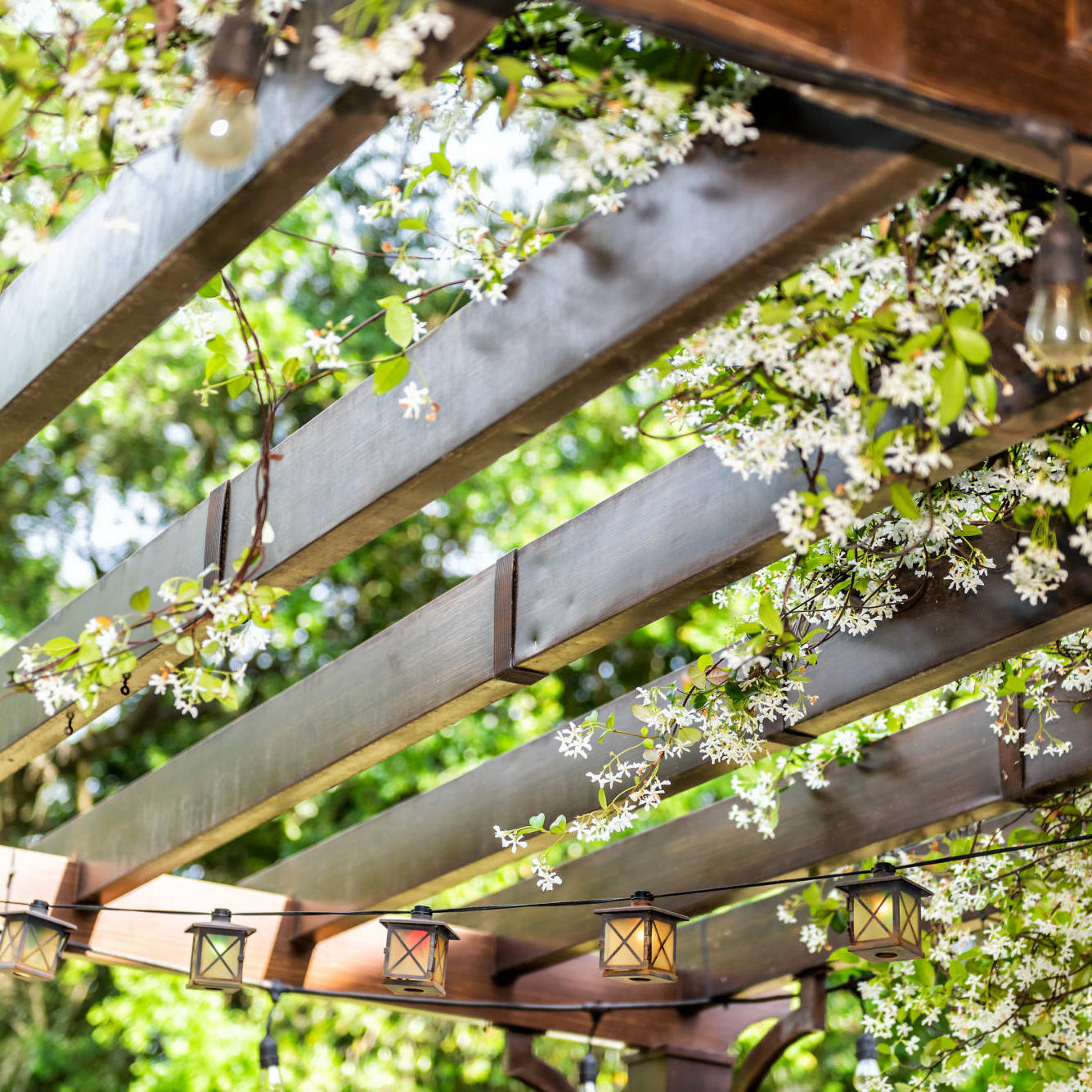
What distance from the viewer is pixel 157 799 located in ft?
11.1

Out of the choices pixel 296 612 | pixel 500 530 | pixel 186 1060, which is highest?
pixel 500 530

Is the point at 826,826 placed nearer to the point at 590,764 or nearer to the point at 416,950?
the point at 590,764

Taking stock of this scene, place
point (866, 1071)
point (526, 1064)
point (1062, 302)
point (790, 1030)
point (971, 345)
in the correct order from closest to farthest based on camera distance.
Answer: point (1062, 302)
point (971, 345)
point (866, 1071)
point (790, 1030)
point (526, 1064)

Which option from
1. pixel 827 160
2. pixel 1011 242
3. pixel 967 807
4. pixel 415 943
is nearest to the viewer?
pixel 827 160

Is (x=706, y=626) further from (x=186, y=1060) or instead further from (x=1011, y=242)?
(x=1011, y=242)

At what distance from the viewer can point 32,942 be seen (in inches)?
123

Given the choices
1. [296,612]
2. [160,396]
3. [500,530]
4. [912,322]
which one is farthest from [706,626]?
[912,322]

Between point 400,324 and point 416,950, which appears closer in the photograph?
point 400,324

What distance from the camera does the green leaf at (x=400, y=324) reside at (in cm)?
173

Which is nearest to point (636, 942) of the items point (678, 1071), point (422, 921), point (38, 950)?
point (422, 921)

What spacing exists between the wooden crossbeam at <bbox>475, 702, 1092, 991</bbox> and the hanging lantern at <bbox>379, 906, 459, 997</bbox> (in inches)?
22.7

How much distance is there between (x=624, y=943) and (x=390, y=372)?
174cm

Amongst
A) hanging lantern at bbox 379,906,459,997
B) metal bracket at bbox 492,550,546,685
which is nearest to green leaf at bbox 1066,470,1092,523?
metal bracket at bbox 492,550,546,685

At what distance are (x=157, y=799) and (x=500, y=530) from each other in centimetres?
310
